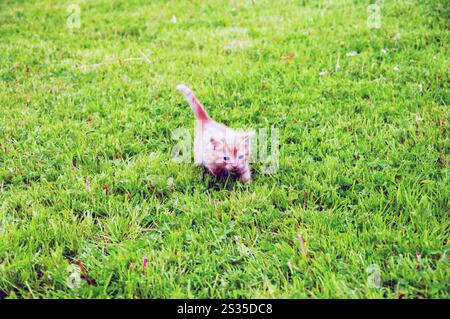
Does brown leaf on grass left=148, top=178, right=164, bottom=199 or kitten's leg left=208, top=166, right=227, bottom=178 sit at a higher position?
kitten's leg left=208, top=166, right=227, bottom=178

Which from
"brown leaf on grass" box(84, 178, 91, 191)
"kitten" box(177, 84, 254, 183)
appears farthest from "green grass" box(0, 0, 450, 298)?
"kitten" box(177, 84, 254, 183)

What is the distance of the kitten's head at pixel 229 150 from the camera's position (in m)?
2.87

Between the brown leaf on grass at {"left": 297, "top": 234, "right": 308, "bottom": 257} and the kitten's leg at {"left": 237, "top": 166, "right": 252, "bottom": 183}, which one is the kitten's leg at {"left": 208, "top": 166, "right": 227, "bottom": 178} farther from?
the brown leaf on grass at {"left": 297, "top": 234, "right": 308, "bottom": 257}

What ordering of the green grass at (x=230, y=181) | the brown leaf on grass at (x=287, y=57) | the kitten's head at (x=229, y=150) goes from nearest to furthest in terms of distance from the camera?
the green grass at (x=230, y=181) → the kitten's head at (x=229, y=150) → the brown leaf on grass at (x=287, y=57)

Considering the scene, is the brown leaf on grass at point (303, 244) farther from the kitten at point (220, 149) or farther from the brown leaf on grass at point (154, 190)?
the brown leaf on grass at point (154, 190)

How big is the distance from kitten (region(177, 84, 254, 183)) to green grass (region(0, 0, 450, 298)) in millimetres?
124

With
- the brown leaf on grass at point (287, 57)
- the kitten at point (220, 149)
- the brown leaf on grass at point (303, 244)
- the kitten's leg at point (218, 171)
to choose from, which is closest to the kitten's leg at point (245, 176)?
the kitten at point (220, 149)

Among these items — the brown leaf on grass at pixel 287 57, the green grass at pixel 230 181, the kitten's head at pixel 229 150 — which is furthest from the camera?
the brown leaf on grass at pixel 287 57

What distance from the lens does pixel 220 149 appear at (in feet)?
9.57

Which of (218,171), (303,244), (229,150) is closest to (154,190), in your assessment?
(218,171)

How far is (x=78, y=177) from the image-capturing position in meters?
3.13

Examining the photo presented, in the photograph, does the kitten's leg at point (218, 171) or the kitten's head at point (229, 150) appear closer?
the kitten's head at point (229, 150)

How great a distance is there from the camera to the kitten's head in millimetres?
2869
